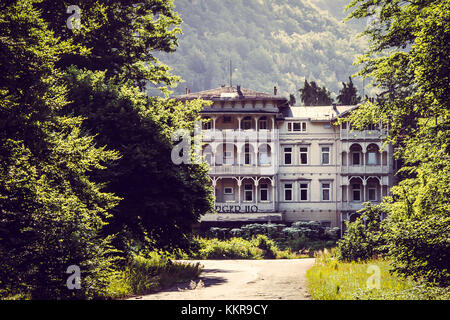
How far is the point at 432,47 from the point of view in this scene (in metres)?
16.3

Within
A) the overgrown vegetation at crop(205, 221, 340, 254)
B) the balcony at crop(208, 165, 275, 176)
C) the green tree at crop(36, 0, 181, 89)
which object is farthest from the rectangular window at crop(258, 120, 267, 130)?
the green tree at crop(36, 0, 181, 89)

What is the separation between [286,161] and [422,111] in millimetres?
33996

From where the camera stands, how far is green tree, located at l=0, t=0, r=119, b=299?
14383 mm

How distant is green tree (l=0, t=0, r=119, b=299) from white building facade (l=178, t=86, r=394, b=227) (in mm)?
37465

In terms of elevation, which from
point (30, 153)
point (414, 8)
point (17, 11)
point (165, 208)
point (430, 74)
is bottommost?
point (165, 208)

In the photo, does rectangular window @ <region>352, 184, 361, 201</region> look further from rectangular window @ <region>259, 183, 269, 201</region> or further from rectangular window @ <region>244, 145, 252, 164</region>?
rectangular window @ <region>244, 145, 252, 164</region>

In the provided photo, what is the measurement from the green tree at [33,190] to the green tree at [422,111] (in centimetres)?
838

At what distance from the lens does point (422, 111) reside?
21688 millimetres

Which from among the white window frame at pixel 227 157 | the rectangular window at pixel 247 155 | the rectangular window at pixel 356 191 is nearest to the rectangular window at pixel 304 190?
the rectangular window at pixel 356 191

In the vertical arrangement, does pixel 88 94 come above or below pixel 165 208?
above
